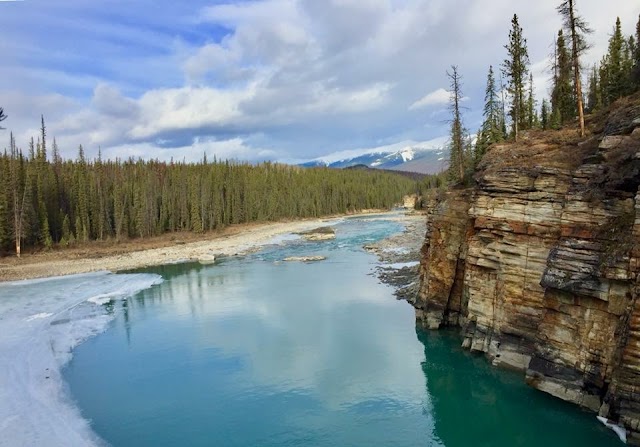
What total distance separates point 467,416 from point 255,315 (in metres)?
17.0

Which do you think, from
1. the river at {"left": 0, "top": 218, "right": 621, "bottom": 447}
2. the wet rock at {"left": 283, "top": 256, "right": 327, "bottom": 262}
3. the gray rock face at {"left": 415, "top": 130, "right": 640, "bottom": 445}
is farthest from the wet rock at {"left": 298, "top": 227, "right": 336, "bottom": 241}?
the gray rock face at {"left": 415, "top": 130, "right": 640, "bottom": 445}

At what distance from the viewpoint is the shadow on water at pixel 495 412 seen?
1593 centimetres

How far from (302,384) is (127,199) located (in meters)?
70.3

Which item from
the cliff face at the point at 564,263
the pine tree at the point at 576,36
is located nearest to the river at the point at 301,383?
the cliff face at the point at 564,263

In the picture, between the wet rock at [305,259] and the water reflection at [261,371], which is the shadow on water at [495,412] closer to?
the water reflection at [261,371]

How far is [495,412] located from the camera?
1820 centimetres

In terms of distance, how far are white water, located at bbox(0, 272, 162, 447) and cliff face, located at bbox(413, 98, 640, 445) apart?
17.5 m

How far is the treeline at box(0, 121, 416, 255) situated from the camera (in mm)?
64562

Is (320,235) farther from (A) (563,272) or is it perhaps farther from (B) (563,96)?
(A) (563,272)

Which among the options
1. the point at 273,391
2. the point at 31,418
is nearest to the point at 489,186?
the point at 273,391

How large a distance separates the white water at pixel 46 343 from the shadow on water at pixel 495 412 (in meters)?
13.5

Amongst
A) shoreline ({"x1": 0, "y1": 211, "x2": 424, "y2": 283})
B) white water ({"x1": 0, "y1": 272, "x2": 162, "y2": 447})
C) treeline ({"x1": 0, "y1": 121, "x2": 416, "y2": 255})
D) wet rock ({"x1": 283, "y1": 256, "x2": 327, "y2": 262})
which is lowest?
white water ({"x1": 0, "y1": 272, "x2": 162, "y2": 447})

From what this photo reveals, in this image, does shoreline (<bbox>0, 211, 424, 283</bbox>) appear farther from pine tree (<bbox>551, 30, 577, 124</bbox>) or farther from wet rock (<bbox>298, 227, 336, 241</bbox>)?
pine tree (<bbox>551, 30, 577, 124</bbox>)

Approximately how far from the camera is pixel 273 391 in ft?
65.9
